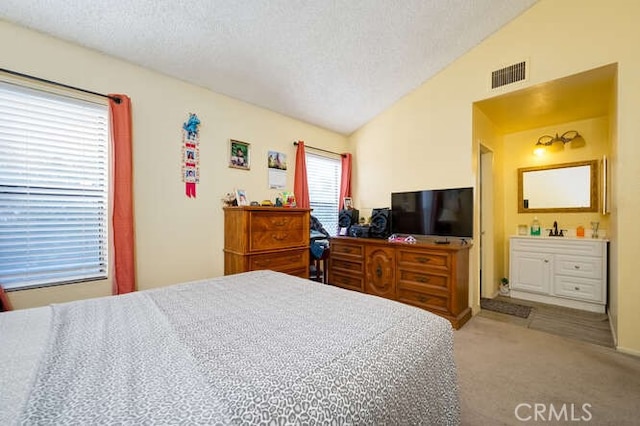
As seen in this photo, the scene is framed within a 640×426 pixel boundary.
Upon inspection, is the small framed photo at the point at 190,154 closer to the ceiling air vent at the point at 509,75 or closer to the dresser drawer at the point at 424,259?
the dresser drawer at the point at 424,259

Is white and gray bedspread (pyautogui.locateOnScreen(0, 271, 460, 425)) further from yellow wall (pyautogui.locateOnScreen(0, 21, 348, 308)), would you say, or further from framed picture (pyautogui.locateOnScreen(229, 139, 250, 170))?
framed picture (pyautogui.locateOnScreen(229, 139, 250, 170))

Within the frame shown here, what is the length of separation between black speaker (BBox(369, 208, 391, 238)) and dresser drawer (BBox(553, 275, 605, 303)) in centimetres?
214

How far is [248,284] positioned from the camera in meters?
1.64

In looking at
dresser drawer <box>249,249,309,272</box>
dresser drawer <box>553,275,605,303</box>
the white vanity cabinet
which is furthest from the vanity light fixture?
dresser drawer <box>249,249,309,272</box>

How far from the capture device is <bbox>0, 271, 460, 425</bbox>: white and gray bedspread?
588 millimetres

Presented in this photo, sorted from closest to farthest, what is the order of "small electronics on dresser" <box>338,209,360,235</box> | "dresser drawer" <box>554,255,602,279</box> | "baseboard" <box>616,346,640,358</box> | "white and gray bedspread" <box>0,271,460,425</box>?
"white and gray bedspread" <box>0,271,460,425</box> → "baseboard" <box>616,346,640,358</box> → "dresser drawer" <box>554,255,602,279</box> → "small electronics on dresser" <box>338,209,360,235</box>

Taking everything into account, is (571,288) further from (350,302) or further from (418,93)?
(350,302)

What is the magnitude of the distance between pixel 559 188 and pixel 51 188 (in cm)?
543

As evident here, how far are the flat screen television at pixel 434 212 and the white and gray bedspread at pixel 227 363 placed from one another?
2.09 m

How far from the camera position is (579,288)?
126 inches

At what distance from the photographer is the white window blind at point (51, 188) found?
1.88 m

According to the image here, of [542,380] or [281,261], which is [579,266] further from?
[281,261]

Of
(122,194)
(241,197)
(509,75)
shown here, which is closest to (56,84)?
(122,194)

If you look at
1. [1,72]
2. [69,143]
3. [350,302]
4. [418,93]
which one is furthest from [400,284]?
[1,72]
